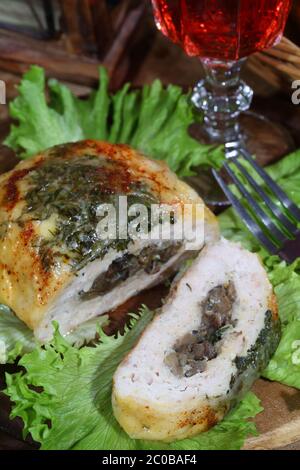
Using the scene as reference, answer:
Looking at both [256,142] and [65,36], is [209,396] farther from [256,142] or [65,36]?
[65,36]

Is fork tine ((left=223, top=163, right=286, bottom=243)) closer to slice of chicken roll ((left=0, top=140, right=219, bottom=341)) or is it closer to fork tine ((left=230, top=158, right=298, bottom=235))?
fork tine ((left=230, top=158, right=298, bottom=235))

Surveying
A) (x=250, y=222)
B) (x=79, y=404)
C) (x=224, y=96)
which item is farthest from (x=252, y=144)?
(x=79, y=404)

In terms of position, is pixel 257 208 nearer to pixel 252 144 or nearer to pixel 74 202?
pixel 252 144

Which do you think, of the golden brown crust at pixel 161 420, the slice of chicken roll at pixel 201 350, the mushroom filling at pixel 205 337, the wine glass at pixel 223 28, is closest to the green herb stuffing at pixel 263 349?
the slice of chicken roll at pixel 201 350

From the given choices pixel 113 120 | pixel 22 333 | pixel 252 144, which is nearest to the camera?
pixel 22 333

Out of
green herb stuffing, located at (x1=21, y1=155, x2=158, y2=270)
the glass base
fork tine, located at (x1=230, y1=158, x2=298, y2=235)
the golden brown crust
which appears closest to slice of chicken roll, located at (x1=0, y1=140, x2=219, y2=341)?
green herb stuffing, located at (x1=21, y1=155, x2=158, y2=270)

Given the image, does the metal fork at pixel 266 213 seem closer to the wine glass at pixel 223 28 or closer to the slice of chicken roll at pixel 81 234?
the slice of chicken roll at pixel 81 234

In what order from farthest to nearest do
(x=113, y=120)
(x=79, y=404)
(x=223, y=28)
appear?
(x=113, y=120)
(x=223, y=28)
(x=79, y=404)
